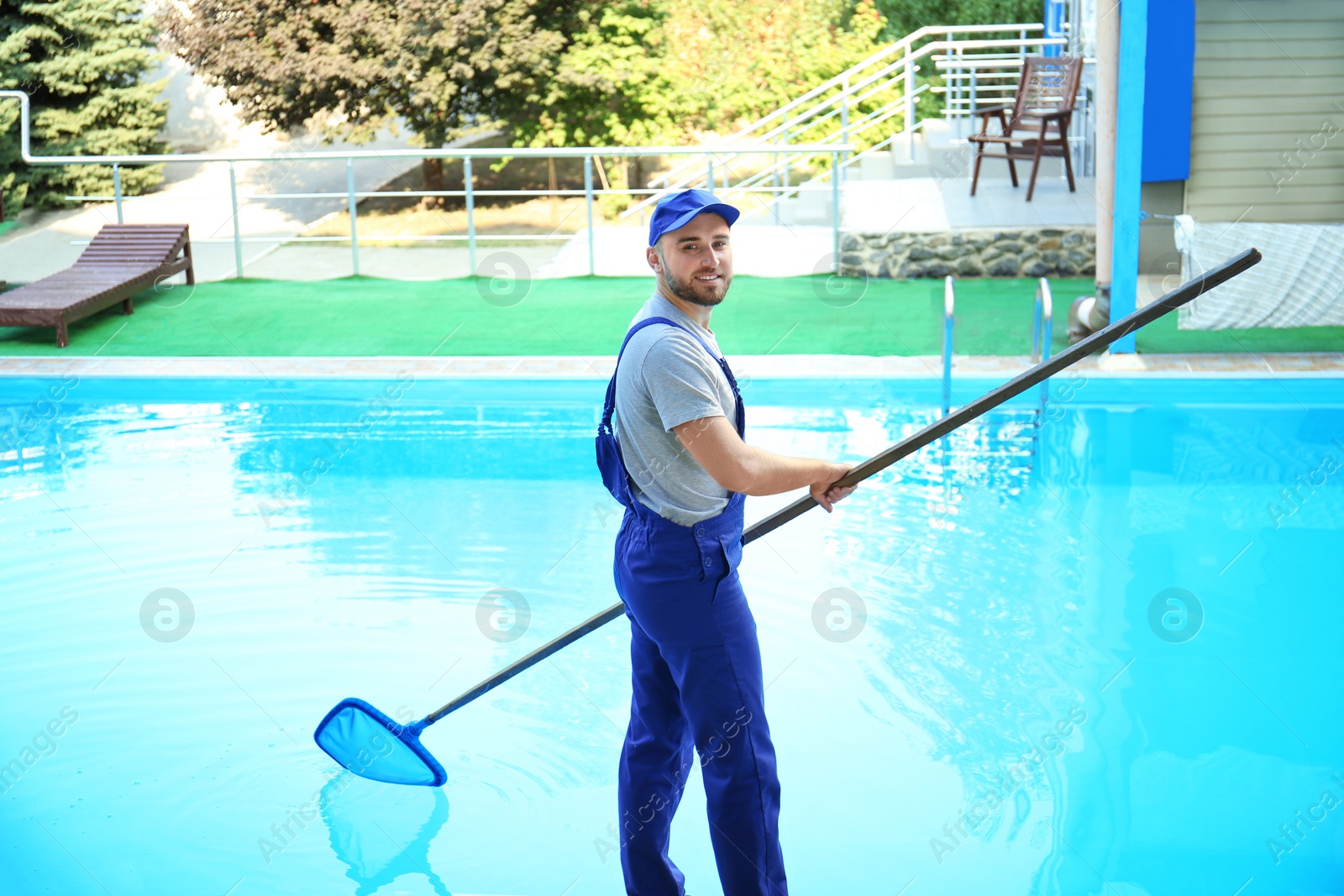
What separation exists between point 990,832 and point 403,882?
1.48 metres

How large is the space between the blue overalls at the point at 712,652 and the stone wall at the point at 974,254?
7477mm

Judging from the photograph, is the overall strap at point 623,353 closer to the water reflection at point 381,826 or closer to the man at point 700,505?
the man at point 700,505

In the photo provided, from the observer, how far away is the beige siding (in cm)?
873

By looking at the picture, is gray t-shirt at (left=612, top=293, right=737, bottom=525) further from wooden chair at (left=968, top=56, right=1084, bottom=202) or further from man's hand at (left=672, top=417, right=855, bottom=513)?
wooden chair at (left=968, top=56, right=1084, bottom=202)

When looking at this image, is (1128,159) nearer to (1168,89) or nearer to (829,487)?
(1168,89)

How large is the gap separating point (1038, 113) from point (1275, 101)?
1.77 metres

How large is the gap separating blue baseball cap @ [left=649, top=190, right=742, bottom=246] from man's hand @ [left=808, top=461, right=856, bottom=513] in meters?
0.53

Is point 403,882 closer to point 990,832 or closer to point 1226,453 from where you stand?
point 990,832

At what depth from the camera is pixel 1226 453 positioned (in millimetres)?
6262

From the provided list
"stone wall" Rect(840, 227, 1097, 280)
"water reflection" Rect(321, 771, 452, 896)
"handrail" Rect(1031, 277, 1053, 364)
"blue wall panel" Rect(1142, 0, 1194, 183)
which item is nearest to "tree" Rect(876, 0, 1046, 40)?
"stone wall" Rect(840, 227, 1097, 280)

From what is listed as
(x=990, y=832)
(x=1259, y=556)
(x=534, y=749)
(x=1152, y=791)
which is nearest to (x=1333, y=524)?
(x=1259, y=556)

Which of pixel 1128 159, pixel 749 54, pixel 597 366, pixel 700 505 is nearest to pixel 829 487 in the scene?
pixel 700 505

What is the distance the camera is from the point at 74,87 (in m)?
16.0

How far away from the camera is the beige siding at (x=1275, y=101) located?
873 cm
